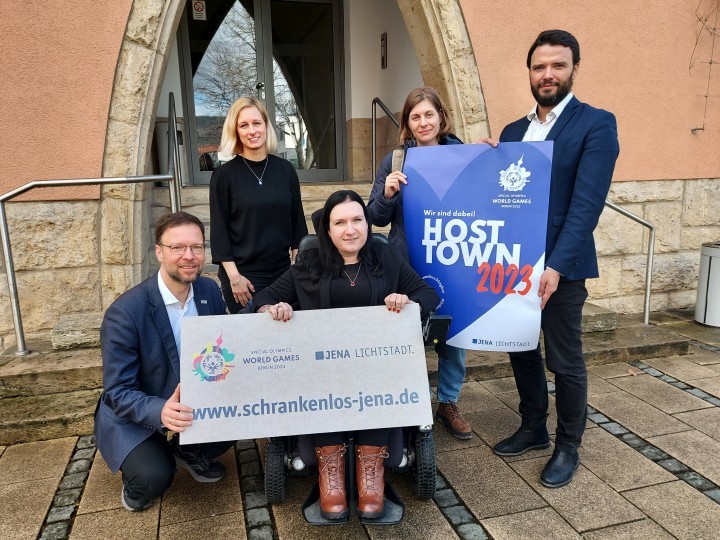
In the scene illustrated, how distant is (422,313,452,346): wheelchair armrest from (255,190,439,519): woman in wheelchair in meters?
0.10

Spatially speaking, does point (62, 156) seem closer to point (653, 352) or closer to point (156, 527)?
point (156, 527)

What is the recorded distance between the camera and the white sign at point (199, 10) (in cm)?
652

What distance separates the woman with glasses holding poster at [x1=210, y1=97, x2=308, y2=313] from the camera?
268 cm

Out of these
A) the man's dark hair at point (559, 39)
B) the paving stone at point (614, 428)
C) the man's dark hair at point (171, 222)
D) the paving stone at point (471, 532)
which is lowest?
the paving stone at point (471, 532)

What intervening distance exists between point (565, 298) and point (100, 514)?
7.43ft

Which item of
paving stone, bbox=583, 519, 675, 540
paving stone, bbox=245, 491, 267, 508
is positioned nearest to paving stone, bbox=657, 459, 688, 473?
paving stone, bbox=583, 519, 675, 540

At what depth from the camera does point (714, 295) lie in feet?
16.0

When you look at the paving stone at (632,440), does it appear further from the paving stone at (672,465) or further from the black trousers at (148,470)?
the black trousers at (148,470)

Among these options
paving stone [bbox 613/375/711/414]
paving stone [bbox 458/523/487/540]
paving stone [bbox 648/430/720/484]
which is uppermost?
paving stone [bbox 613/375/711/414]

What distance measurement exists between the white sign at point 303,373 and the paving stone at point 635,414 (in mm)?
1603

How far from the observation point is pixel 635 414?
3197 mm

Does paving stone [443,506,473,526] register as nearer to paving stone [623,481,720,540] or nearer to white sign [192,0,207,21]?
paving stone [623,481,720,540]

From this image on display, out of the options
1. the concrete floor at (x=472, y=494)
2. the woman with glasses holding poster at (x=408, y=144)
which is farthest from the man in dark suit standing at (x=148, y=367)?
the woman with glasses holding poster at (x=408, y=144)

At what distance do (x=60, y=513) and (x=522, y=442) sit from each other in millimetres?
2206
